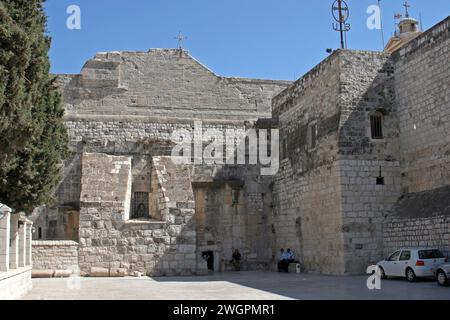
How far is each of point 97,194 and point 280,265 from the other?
22.9 ft

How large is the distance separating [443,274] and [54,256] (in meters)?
11.8

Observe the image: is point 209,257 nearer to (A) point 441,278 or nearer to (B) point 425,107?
(B) point 425,107

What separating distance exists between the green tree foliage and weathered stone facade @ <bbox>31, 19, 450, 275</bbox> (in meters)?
4.93

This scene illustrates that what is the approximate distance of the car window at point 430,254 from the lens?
551 inches

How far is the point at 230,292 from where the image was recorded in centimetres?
1254

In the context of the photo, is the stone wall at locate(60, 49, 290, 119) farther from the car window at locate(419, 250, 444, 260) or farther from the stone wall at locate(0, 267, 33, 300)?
the stone wall at locate(0, 267, 33, 300)

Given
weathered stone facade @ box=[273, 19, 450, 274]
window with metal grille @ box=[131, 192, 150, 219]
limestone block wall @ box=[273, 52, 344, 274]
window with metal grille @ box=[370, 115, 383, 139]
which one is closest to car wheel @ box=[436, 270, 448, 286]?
weathered stone facade @ box=[273, 19, 450, 274]

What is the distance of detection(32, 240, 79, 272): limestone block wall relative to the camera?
18.2 m

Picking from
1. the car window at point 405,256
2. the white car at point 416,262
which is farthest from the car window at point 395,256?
the car window at point 405,256

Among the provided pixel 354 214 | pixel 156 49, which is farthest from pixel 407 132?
pixel 156 49

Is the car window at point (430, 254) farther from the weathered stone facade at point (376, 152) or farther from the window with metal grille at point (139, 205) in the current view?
the window with metal grille at point (139, 205)

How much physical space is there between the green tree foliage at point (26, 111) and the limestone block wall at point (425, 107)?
33.2ft

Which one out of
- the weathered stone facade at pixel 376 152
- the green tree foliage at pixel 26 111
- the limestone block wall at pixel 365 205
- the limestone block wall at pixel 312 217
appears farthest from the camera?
the limestone block wall at pixel 312 217
